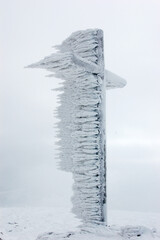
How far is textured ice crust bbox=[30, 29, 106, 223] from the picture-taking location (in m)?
7.64

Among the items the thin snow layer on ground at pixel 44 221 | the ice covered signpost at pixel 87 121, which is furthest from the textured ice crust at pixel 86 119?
the thin snow layer on ground at pixel 44 221

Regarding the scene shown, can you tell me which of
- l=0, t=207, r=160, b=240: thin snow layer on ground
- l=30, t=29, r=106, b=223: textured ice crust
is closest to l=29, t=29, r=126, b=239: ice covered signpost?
l=30, t=29, r=106, b=223: textured ice crust

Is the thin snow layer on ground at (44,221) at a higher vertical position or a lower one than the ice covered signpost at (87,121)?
lower

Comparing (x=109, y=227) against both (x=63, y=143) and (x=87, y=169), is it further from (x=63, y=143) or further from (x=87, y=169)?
(x=63, y=143)

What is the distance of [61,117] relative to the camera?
8422 millimetres

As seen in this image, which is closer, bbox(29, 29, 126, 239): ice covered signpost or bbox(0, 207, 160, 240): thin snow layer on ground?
bbox(29, 29, 126, 239): ice covered signpost

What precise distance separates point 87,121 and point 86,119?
57mm

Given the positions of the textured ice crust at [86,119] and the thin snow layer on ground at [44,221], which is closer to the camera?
the textured ice crust at [86,119]

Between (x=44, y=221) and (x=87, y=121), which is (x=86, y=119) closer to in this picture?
(x=87, y=121)

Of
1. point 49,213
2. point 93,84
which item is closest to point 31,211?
point 49,213

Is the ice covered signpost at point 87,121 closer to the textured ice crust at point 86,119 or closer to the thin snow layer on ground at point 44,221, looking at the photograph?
the textured ice crust at point 86,119

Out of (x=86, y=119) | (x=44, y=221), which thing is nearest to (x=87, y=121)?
(x=86, y=119)

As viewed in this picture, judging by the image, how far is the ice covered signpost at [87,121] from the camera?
763 centimetres

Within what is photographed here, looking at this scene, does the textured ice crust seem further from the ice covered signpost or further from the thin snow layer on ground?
the thin snow layer on ground
